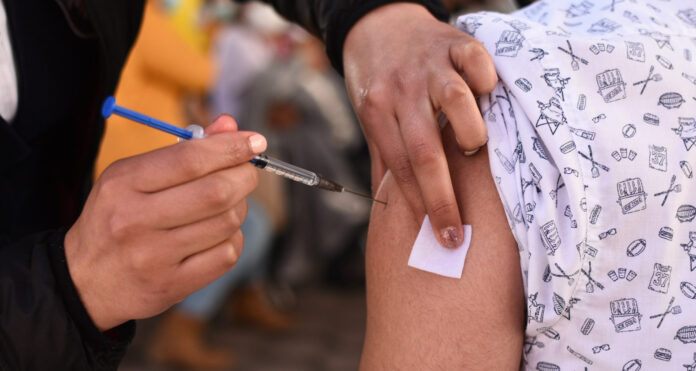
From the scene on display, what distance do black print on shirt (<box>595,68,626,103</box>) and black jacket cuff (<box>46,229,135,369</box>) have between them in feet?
2.47

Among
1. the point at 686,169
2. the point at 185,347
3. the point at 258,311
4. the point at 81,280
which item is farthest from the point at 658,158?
the point at 258,311

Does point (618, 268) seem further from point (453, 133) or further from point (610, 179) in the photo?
point (453, 133)

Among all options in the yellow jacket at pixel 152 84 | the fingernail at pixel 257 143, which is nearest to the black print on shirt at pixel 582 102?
the fingernail at pixel 257 143

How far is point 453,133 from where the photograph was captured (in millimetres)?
901

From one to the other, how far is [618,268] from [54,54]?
3.31ft

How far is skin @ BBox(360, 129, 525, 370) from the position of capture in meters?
0.80

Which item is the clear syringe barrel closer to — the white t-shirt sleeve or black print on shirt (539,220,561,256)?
black print on shirt (539,220,561,256)

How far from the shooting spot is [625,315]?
2.53ft

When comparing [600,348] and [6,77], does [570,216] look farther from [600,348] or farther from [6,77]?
[6,77]

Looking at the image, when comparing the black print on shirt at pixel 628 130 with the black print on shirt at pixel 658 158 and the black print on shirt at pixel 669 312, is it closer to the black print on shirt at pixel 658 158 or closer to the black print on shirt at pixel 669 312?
the black print on shirt at pixel 658 158

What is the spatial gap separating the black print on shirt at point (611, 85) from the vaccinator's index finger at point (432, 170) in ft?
0.75

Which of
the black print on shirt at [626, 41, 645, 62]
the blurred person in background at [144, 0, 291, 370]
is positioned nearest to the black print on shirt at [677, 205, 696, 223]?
the black print on shirt at [626, 41, 645, 62]

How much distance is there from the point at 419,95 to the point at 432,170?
12 centimetres

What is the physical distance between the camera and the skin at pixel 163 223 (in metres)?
0.71
